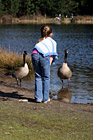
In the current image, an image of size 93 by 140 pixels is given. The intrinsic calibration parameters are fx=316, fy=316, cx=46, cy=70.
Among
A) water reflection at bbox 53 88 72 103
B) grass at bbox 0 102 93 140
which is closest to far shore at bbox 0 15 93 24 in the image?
water reflection at bbox 53 88 72 103

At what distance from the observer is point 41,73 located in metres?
9.18

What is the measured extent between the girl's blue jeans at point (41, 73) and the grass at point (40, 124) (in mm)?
1035

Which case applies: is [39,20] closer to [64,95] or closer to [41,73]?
[64,95]

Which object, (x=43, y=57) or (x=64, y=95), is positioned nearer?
(x=43, y=57)

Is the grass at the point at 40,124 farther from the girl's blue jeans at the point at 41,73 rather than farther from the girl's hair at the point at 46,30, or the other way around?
the girl's hair at the point at 46,30

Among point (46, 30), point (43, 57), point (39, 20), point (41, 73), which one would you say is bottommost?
point (39, 20)

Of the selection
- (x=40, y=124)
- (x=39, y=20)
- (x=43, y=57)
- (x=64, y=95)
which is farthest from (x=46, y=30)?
(x=39, y=20)

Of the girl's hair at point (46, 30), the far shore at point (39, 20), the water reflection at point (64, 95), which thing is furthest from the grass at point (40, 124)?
the far shore at point (39, 20)

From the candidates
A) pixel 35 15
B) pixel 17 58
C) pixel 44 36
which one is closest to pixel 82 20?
pixel 35 15

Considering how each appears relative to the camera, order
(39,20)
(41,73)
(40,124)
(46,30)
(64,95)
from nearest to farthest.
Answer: (40,124)
(46,30)
(41,73)
(64,95)
(39,20)

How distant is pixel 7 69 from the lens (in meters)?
17.5

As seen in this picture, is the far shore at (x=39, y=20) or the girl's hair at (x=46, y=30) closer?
the girl's hair at (x=46, y=30)

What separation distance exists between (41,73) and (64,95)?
12.7 feet

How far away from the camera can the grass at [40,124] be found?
5.81 metres
